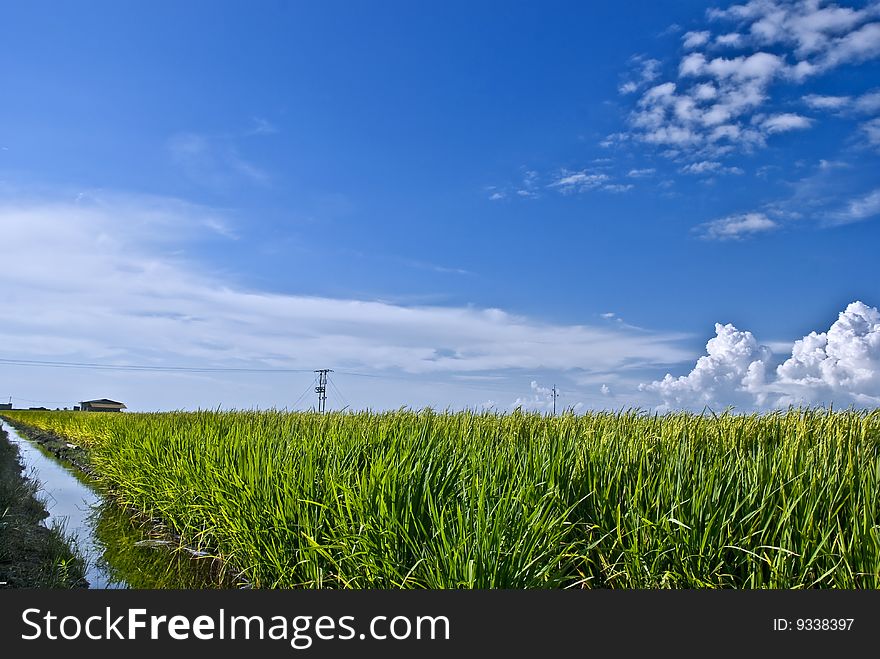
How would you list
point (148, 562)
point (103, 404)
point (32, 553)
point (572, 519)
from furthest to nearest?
point (103, 404)
point (148, 562)
point (32, 553)
point (572, 519)

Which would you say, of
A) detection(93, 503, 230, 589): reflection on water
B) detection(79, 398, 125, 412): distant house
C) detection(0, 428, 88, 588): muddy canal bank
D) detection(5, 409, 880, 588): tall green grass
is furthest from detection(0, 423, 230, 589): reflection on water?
detection(79, 398, 125, 412): distant house

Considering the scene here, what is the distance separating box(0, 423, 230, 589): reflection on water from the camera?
25.4 feet

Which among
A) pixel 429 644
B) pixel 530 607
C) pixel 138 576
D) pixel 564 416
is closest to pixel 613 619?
pixel 530 607

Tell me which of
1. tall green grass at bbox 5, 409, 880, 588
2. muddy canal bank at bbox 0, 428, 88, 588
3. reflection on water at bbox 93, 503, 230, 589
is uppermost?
tall green grass at bbox 5, 409, 880, 588

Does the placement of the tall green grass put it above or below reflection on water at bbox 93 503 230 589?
above

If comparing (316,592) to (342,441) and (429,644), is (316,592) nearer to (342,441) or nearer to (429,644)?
(429,644)

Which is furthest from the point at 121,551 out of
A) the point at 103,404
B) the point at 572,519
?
the point at 103,404

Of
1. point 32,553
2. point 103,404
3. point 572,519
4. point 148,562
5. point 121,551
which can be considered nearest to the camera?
point 572,519

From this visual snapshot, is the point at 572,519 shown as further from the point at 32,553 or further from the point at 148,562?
the point at 32,553

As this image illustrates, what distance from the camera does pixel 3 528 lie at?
837 cm

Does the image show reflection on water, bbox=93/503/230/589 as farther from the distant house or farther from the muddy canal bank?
the distant house

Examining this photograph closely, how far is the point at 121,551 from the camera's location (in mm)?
9203

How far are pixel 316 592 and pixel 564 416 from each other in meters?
9.08

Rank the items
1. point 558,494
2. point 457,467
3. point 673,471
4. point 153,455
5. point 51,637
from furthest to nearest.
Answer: point 153,455 → point 457,467 → point 673,471 → point 558,494 → point 51,637
